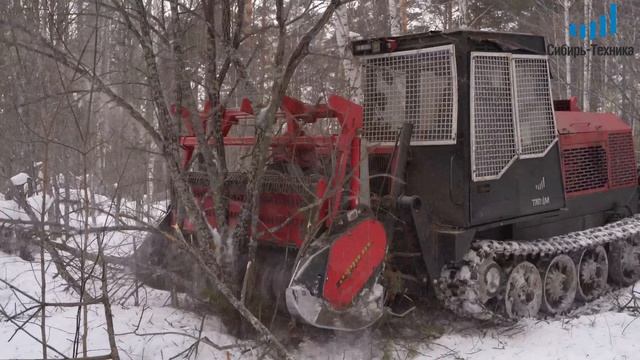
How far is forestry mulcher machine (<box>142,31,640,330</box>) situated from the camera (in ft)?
15.1

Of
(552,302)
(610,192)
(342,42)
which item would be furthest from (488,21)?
(552,302)

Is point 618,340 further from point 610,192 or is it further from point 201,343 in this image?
point 201,343

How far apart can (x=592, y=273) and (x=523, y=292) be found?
5.10 feet

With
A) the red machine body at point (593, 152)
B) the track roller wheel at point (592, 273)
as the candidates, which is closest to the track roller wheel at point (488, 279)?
the track roller wheel at point (592, 273)

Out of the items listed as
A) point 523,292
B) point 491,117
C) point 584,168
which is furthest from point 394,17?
point 523,292

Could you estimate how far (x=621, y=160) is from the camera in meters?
7.81

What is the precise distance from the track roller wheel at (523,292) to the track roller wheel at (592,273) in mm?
979

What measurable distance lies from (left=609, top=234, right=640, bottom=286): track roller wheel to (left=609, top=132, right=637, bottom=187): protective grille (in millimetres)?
745

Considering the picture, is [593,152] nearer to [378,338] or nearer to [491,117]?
[491,117]

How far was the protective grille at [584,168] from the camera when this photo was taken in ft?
22.9

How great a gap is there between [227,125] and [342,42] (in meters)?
5.50

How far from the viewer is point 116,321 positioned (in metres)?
5.00

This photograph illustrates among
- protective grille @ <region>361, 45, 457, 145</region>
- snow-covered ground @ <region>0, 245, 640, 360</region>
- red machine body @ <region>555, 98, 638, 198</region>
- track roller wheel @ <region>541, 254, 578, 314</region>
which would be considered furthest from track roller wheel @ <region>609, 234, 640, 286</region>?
protective grille @ <region>361, 45, 457, 145</region>

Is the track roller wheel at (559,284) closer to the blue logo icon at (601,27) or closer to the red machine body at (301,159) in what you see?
the red machine body at (301,159)
